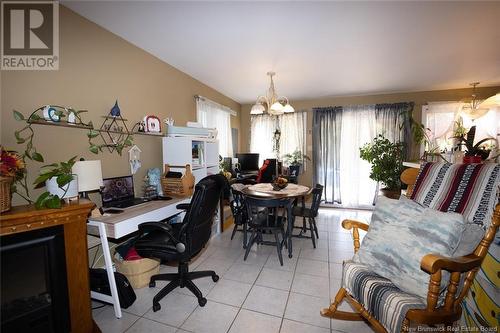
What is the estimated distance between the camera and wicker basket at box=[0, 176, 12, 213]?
1.20 meters

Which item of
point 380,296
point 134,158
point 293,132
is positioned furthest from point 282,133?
point 380,296

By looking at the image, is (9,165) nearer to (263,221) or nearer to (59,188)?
(59,188)

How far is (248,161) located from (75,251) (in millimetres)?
3878

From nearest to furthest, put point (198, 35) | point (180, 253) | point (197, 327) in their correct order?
point (197, 327) → point (180, 253) → point (198, 35)

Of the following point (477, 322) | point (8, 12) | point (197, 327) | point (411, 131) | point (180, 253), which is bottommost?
point (197, 327)

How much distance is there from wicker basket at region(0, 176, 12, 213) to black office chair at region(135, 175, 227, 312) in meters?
0.73

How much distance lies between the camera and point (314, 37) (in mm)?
2322

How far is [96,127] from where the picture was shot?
212 centimetres

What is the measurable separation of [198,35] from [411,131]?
437cm

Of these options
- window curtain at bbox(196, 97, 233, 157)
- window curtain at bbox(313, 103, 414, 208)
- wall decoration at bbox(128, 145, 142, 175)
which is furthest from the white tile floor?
window curtain at bbox(313, 103, 414, 208)

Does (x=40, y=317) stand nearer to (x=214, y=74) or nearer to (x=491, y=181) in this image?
(x=491, y=181)

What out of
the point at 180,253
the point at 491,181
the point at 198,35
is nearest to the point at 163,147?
the point at 198,35

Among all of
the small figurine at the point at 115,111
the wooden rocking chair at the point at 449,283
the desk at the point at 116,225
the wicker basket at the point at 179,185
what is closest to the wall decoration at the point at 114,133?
the small figurine at the point at 115,111

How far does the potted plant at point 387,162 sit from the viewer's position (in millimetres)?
4000
